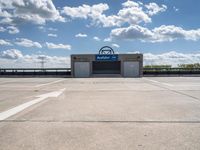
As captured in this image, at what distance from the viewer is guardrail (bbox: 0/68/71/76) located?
3734 centimetres

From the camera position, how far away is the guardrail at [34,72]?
123 ft

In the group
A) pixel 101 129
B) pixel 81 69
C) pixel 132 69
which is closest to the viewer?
pixel 101 129

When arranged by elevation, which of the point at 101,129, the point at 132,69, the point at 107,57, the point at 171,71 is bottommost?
the point at 101,129

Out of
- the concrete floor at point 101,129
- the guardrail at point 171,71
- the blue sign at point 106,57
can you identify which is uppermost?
the blue sign at point 106,57

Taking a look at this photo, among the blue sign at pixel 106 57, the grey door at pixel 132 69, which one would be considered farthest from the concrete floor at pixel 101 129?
the blue sign at pixel 106 57

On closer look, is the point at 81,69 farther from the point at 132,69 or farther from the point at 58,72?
the point at 132,69

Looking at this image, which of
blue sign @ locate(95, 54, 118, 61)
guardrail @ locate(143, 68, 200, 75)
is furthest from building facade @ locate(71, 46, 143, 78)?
guardrail @ locate(143, 68, 200, 75)

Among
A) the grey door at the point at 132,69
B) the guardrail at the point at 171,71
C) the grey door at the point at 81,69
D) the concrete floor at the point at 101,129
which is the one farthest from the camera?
the guardrail at the point at 171,71

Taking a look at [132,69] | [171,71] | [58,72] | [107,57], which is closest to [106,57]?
[107,57]

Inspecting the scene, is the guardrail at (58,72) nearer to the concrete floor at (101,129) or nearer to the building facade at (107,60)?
the building facade at (107,60)

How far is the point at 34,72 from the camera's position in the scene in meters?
37.8

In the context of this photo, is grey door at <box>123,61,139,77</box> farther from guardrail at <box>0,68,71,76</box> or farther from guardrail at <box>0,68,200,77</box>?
guardrail at <box>0,68,71,76</box>

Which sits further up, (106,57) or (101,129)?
(106,57)

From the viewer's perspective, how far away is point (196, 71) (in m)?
38.2
